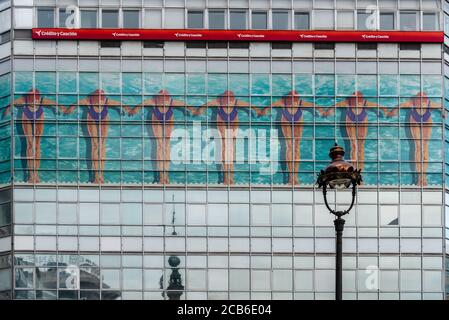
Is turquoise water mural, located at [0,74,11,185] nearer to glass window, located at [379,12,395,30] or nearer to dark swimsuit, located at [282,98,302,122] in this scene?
dark swimsuit, located at [282,98,302,122]

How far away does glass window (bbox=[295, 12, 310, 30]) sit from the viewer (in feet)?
205

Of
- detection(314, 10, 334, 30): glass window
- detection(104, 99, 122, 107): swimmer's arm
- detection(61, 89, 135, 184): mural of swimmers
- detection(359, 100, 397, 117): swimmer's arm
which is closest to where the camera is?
detection(61, 89, 135, 184): mural of swimmers

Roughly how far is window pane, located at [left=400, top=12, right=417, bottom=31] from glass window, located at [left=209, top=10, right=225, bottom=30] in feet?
34.8

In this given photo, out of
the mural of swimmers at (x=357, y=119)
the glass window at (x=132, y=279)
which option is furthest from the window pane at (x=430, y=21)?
the glass window at (x=132, y=279)

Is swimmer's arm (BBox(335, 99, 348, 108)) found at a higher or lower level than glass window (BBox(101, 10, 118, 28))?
lower

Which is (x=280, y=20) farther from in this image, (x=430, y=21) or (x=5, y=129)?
(x=5, y=129)

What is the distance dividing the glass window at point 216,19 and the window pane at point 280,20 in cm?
306

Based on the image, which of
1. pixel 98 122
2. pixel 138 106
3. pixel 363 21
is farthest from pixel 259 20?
pixel 98 122

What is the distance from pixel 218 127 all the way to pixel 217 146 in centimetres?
112

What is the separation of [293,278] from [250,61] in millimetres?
12834

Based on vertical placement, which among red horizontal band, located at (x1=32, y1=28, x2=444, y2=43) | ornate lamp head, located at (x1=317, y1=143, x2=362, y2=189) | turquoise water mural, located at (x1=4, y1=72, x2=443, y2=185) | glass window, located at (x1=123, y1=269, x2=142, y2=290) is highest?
red horizontal band, located at (x1=32, y1=28, x2=444, y2=43)

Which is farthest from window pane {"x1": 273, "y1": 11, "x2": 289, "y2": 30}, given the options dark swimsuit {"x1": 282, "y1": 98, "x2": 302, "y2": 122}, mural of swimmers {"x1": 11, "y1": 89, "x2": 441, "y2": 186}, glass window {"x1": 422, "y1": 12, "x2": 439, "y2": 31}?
glass window {"x1": 422, "y1": 12, "x2": 439, "y2": 31}

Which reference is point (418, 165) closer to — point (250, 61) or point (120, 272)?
point (250, 61)
